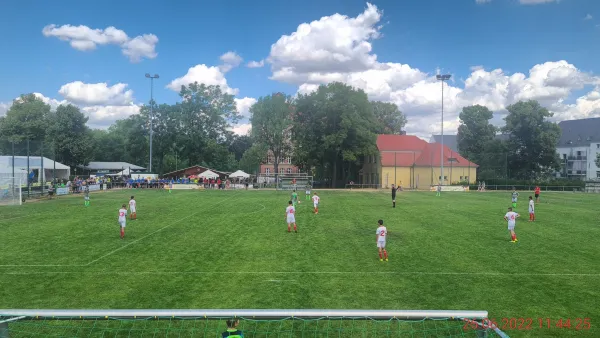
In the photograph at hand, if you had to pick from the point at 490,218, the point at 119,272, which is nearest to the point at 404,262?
the point at 119,272

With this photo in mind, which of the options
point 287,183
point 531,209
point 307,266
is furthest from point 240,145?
point 307,266

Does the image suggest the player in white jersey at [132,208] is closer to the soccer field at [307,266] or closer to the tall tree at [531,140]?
the soccer field at [307,266]

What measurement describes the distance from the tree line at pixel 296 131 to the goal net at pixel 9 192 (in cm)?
2983

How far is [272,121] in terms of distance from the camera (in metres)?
71.6

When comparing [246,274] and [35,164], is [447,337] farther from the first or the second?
[35,164]

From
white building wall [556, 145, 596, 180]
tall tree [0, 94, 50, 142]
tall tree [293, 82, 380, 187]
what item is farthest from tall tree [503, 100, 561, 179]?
tall tree [0, 94, 50, 142]

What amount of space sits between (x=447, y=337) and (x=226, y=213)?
2180 cm

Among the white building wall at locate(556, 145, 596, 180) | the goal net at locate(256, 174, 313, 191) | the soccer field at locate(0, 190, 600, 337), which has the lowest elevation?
the soccer field at locate(0, 190, 600, 337)

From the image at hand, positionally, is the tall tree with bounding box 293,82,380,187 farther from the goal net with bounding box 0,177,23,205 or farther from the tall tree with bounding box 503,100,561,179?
the goal net with bounding box 0,177,23,205

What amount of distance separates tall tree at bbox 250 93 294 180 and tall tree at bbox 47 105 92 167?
29887 mm

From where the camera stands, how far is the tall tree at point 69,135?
7000cm

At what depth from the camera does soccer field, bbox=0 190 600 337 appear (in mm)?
10984

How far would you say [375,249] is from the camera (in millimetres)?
17359

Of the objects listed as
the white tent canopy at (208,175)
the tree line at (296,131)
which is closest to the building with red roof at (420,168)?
the tree line at (296,131)
